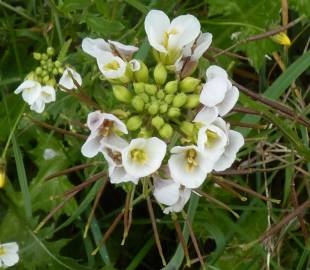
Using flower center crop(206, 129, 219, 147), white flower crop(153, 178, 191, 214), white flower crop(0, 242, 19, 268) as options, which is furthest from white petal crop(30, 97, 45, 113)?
flower center crop(206, 129, 219, 147)

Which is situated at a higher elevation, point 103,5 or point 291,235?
point 103,5

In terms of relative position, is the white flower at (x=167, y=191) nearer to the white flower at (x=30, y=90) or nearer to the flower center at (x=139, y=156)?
the flower center at (x=139, y=156)

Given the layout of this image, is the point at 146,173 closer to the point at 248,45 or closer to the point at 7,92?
the point at 248,45

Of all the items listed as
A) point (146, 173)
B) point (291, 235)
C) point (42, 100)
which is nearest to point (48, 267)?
point (42, 100)

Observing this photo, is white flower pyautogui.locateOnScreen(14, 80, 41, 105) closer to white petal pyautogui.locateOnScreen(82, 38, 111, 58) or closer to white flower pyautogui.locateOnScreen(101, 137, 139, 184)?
white petal pyautogui.locateOnScreen(82, 38, 111, 58)

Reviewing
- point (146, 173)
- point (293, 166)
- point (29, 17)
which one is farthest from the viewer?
point (29, 17)

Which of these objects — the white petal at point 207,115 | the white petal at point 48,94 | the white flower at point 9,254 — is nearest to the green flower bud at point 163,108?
the white petal at point 207,115

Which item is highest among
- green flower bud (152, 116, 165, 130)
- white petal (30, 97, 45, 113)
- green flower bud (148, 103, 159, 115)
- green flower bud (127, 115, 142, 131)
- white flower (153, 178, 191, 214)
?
green flower bud (148, 103, 159, 115)
